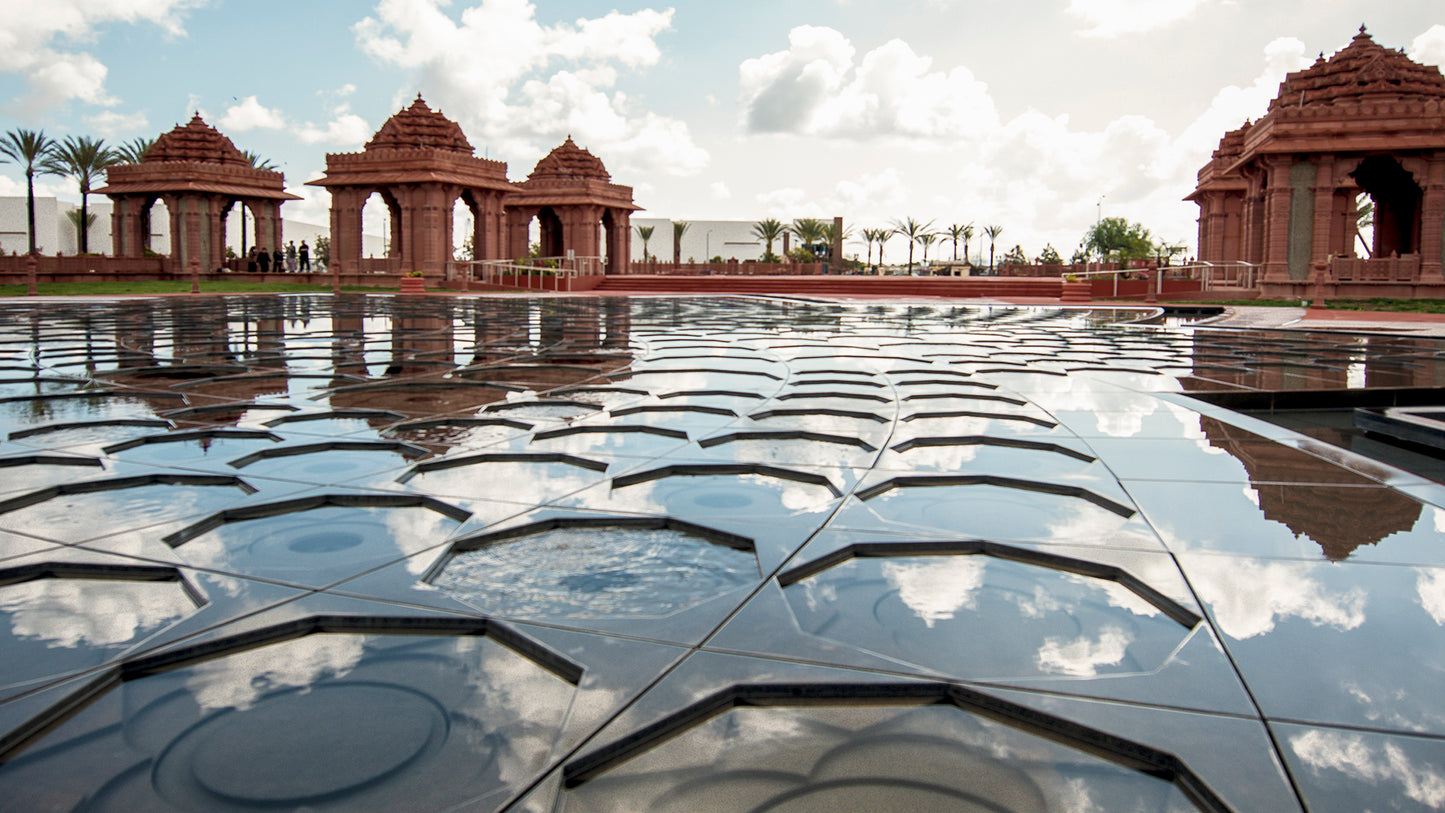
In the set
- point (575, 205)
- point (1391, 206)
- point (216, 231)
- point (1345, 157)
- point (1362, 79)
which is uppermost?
point (1362, 79)

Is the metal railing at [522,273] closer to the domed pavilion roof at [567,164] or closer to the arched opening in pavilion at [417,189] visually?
the arched opening in pavilion at [417,189]

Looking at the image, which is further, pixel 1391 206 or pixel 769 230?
pixel 769 230

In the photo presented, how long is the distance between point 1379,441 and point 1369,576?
298 centimetres

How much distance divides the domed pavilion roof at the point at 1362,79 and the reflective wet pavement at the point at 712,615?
93.0 ft

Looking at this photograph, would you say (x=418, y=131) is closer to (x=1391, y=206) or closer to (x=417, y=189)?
(x=417, y=189)

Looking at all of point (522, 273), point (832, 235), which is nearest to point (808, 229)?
point (832, 235)

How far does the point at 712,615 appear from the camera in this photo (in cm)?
216

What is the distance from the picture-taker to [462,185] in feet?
117

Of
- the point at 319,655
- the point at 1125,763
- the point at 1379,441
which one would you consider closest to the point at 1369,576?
the point at 1125,763

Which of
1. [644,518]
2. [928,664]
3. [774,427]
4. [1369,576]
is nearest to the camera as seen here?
[928,664]

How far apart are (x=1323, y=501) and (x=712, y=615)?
7.91 ft

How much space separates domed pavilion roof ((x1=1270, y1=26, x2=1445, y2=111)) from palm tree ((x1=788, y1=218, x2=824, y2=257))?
46227 millimetres

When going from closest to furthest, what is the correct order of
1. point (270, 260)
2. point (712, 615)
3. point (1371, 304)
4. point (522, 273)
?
point (712, 615) < point (1371, 304) < point (522, 273) < point (270, 260)

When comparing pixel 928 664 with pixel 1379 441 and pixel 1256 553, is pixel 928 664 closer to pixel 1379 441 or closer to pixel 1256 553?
pixel 1256 553
